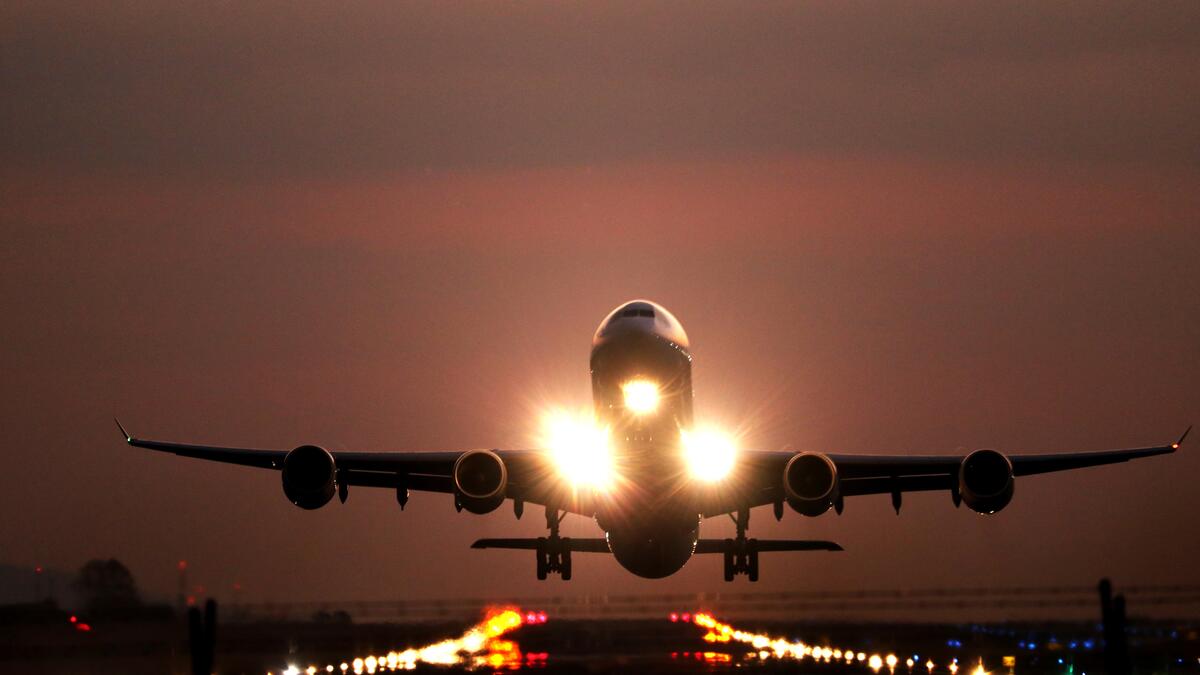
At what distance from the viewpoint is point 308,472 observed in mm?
45281

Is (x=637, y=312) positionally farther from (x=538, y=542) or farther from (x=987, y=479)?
(x=987, y=479)

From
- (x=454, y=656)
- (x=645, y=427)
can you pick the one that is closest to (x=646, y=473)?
(x=645, y=427)

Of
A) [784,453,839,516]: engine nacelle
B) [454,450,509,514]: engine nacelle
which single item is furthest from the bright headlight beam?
[784,453,839,516]: engine nacelle

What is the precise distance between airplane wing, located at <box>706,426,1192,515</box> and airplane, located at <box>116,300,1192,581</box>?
1.9 inches

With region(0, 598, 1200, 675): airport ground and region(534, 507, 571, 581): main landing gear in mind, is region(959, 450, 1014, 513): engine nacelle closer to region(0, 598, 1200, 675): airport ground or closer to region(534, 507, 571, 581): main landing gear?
region(0, 598, 1200, 675): airport ground

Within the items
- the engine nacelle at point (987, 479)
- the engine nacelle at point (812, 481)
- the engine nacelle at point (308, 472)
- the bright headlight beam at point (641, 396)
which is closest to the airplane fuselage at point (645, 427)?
the bright headlight beam at point (641, 396)

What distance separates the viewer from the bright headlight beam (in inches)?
1681

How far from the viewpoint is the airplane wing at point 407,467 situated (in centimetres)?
4699

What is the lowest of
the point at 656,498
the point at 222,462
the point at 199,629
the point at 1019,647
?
the point at 199,629

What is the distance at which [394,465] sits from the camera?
1898 inches

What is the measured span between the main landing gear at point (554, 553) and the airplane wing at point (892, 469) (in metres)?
4.72

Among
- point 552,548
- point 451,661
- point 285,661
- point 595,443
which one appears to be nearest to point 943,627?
point 552,548

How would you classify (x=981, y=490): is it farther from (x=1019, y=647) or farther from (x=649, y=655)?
(x=649, y=655)

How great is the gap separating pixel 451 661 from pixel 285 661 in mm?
5664
